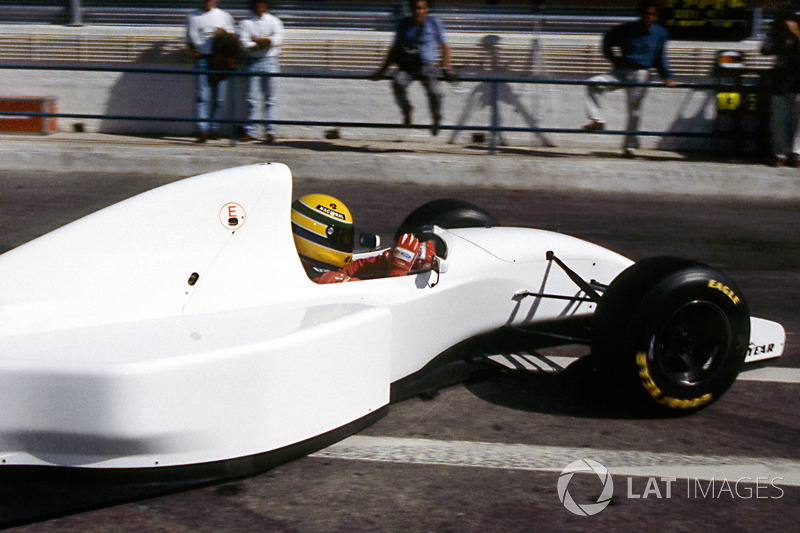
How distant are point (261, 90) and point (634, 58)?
13.0 feet

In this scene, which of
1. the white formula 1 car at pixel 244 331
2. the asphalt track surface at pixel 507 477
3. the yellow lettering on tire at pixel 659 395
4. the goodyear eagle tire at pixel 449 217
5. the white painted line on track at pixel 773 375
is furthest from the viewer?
→ the goodyear eagle tire at pixel 449 217

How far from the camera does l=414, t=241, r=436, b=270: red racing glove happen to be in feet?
13.9

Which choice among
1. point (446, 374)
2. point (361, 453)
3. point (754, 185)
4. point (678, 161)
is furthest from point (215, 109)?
point (361, 453)

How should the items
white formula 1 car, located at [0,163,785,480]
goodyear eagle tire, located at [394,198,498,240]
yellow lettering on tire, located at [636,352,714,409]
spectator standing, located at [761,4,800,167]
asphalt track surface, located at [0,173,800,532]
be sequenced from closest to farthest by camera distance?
white formula 1 car, located at [0,163,785,480], asphalt track surface, located at [0,173,800,532], yellow lettering on tire, located at [636,352,714,409], goodyear eagle tire, located at [394,198,498,240], spectator standing, located at [761,4,800,167]

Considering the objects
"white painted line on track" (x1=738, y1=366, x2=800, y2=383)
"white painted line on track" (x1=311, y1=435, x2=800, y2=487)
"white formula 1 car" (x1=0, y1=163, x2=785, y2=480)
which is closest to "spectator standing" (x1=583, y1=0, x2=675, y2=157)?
"white painted line on track" (x1=738, y1=366, x2=800, y2=383)

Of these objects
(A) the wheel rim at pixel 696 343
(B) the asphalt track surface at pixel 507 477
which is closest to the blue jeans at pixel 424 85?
(B) the asphalt track surface at pixel 507 477

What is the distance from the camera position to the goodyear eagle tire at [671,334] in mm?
3924

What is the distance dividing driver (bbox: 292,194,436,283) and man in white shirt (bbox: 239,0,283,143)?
619 centimetres

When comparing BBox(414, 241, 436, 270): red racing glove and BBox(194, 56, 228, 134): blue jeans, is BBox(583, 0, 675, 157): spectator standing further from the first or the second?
BBox(414, 241, 436, 270): red racing glove

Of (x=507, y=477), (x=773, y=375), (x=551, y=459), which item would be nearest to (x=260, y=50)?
(x=773, y=375)

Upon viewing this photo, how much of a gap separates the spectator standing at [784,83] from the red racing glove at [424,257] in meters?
6.89

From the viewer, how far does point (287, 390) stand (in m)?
3.31

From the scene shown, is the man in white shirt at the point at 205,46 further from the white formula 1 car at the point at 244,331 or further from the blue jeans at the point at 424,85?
the white formula 1 car at the point at 244,331

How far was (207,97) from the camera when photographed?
34.3 feet
